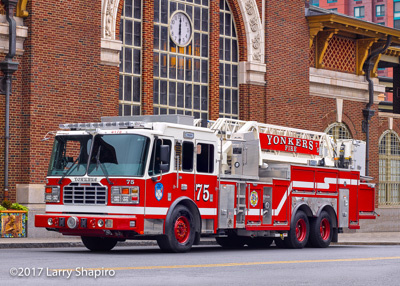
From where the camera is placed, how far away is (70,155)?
18.5 meters

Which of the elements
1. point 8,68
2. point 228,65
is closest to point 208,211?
point 8,68

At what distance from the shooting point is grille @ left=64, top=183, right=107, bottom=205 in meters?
17.8

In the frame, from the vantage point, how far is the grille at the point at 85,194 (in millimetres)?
17766

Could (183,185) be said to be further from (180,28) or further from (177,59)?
(180,28)

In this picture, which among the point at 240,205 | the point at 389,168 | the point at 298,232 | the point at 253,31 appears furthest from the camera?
the point at 389,168

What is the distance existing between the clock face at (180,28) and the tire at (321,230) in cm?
977

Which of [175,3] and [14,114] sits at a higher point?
[175,3]

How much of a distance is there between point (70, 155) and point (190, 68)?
12.9 metres

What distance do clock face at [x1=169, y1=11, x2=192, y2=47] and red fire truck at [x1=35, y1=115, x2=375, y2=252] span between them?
333 inches

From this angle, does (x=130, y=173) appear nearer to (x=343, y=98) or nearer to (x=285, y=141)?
(x=285, y=141)

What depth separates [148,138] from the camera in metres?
17.8

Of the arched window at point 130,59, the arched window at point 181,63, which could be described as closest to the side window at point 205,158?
the arched window at point 130,59

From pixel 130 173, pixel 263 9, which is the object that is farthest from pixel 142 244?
pixel 263 9

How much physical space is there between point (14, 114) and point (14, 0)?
3.14 metres
